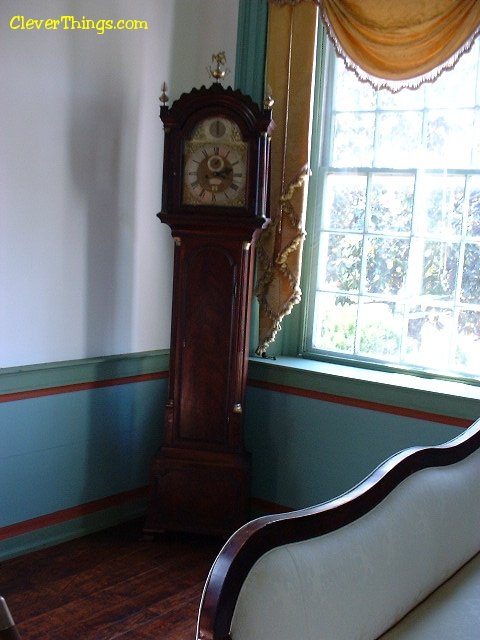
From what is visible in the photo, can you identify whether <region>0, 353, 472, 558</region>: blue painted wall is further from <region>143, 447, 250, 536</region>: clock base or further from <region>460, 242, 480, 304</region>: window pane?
<region>460, 242, 480, 304</region>: window pane

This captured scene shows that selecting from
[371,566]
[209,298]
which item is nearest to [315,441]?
[209,298]

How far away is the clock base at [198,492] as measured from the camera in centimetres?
292

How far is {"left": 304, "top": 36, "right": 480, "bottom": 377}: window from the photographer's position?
2855 millimetres

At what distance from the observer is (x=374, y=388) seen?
2.88 meters

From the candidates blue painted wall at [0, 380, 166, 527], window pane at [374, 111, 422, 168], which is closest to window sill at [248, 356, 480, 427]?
blue painted wall at [0, 380, 166, 527]

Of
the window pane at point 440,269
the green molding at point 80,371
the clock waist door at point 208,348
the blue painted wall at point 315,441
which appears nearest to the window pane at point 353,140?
the window pane at point 440,269

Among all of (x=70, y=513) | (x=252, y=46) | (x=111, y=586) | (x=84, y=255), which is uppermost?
(x=252, y=46)

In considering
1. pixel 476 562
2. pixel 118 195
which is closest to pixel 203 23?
pixel 118 195

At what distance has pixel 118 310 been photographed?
310 cm

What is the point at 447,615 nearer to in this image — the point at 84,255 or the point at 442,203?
the point at 442,203

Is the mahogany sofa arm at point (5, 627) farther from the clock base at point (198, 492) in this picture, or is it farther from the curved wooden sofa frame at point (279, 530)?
the clock base at point (198, 492)

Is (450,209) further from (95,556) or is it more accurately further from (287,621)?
(287,621)

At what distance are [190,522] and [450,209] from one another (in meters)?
1.57

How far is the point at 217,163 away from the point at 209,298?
1.66 feet
